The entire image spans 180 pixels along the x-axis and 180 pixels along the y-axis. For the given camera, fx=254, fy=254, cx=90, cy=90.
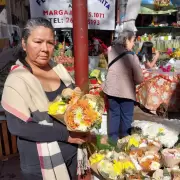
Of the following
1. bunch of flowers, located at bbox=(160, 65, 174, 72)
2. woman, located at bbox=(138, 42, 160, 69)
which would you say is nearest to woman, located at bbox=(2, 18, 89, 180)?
woman, located at bbox=(138, 42, 160, 69)

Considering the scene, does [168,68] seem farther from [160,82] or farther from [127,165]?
[127,165]

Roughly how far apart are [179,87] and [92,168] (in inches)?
141

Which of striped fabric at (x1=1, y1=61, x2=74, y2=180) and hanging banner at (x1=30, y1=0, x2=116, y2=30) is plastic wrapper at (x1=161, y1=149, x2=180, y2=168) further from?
hanging banner at (x1=30, y1=0, x2=116, y2=30)

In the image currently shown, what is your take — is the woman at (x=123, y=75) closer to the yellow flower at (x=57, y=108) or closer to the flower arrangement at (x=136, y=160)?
the flower arrangement at (x=136, y=160)

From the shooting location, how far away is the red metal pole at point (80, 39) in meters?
2.05

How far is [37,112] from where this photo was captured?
1.47 m

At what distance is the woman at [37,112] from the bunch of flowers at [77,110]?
94mm

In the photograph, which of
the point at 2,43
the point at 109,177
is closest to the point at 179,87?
the point at 2,43

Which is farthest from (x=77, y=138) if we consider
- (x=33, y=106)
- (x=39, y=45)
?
(x=39, y=45)

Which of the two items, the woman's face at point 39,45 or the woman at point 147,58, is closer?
the woman's face at point 39,45

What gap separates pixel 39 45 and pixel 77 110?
1.48 ft

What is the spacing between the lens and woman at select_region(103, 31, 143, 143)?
3.23 m

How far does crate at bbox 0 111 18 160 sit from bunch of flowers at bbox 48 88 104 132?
185 centimetres

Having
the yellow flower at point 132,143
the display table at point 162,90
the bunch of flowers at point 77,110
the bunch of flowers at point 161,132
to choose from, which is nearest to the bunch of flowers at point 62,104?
the bunch of flowers at point 77,110
